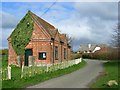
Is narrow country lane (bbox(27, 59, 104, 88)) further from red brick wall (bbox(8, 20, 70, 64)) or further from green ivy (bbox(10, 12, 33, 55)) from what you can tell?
green ivy (bbox(10, 12, 33, 55))

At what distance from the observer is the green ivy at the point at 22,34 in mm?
38344

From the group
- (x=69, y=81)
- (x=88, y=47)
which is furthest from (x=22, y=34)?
(x=88, y=47)

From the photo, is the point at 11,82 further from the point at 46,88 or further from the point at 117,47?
the point at 117,47

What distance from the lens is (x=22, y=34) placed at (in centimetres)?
3869

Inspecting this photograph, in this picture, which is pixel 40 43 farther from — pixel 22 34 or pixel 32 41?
pixel 22 34

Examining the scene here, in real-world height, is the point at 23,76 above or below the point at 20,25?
below

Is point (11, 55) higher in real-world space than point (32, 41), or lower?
lower

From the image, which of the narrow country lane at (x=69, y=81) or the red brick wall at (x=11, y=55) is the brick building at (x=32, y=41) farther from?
the narrow country lane at (x=69, y=81)

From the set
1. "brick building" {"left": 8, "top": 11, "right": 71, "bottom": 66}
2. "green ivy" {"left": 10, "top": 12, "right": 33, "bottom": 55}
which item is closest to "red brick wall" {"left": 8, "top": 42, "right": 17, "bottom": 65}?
"brick building" {"left": 8, "top": 11, "right": 71, "bottom": 66}

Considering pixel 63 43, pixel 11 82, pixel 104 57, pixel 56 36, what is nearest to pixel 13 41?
pixel 56 36

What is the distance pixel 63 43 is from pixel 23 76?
2601cm

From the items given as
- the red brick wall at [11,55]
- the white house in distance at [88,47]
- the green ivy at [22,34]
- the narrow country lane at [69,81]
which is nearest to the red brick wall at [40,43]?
the green ivy at [22,34]

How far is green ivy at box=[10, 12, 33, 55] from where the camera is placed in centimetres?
3834

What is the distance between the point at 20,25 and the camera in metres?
39.1
